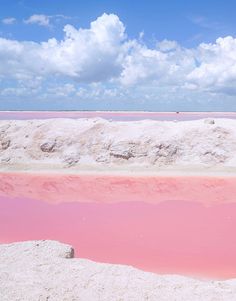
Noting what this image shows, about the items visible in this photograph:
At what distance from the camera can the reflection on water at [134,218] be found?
7.77 meters

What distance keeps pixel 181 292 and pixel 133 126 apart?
14524mm

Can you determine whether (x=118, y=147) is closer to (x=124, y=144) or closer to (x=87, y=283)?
(x=124, y=144)

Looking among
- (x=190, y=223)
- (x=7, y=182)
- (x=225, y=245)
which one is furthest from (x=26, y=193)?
(x=225, y=245)

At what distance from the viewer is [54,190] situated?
14102 mm

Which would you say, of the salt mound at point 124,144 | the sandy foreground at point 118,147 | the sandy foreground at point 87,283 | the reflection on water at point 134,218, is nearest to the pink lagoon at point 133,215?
the reflection on water at point 134,218

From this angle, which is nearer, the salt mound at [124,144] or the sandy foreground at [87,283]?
the sandy foreground at [87,283]

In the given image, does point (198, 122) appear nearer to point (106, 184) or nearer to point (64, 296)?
point (106, 184)

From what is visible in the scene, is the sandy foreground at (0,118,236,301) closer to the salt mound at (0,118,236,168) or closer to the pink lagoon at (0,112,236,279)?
the salt mound at (0,118,236,168)

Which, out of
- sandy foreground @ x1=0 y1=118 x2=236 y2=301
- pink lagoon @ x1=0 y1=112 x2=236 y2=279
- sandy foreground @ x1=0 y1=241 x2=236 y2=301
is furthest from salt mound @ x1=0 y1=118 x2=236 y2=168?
sandy foreground @ x1=0 y1=241 x2=236 y2=301

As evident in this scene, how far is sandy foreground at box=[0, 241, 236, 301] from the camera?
505 cm

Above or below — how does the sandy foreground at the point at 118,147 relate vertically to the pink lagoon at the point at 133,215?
above

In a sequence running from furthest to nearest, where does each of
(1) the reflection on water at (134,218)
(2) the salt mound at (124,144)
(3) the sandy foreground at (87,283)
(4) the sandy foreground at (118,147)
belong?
(2) the salt mound at (124,144) → (4) the sandy foreground at (118,147) → (1) the reflection on water at (134,218) → (3) the sandy foreground at (87,283)

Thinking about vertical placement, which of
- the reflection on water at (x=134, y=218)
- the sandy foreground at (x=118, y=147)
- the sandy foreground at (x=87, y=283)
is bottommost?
the sandy foreground at (x=87, y=283)

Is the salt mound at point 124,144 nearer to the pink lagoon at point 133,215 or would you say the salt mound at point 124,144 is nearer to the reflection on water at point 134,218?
the pink lagoon at point 133,215
